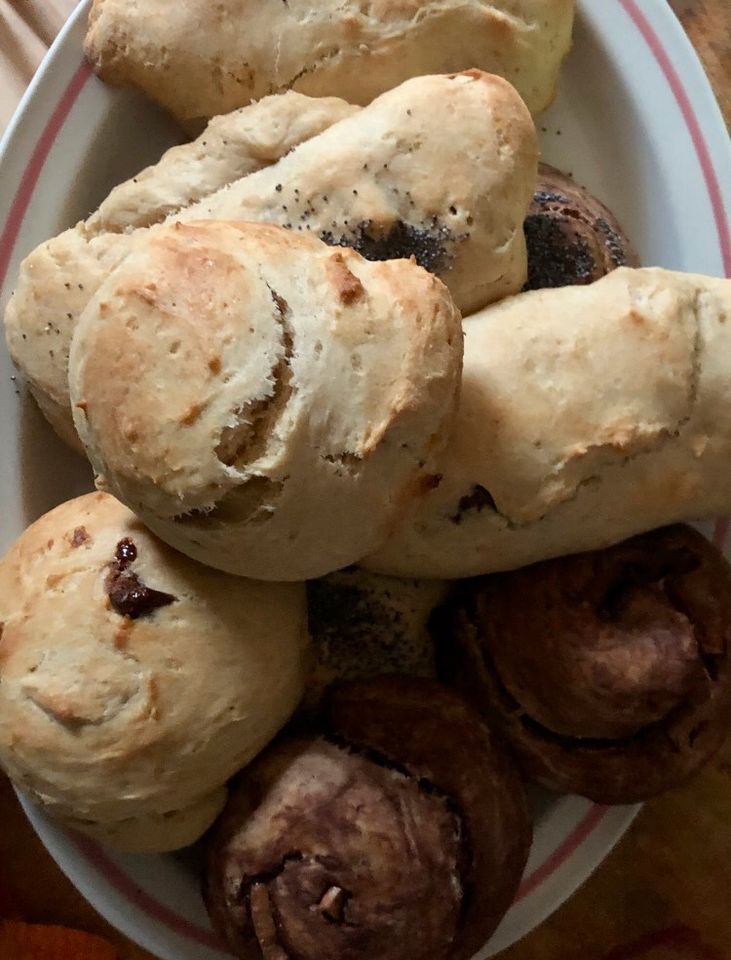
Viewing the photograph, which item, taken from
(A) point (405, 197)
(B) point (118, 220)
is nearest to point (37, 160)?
(B) point (118, 220)

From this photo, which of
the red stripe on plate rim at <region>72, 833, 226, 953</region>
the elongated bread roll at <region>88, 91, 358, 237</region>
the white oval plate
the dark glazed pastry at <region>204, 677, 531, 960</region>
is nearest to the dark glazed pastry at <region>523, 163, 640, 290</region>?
→ the white oval plate

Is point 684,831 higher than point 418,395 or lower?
lower

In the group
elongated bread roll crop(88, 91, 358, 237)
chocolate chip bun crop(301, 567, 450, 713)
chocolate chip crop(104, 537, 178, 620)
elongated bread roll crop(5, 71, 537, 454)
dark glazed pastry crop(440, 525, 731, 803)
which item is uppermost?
elongated bread roll crop(88, 91, 358, 237)

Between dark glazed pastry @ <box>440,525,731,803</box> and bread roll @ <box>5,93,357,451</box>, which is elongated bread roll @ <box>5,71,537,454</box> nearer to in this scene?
bread roll @ <box>5,93,357,451</box>

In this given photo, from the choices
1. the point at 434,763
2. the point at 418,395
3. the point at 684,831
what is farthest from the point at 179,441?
the point at 684,831

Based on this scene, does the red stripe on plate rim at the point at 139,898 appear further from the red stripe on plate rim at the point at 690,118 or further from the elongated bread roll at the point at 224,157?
the red stripe on plate rim at the point at 690,118

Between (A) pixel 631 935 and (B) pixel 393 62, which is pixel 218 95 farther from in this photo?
(A) pixel 631 935

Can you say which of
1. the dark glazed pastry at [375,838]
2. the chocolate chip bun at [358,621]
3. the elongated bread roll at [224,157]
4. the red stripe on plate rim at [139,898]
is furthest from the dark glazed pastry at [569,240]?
the red stripe on plate rim at [139,898]
